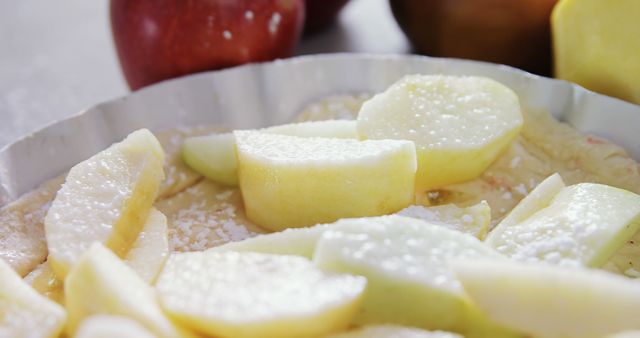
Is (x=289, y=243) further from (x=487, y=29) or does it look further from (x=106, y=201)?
(x=487, y=29)

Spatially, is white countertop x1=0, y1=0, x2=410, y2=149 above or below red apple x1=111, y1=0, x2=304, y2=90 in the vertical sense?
below

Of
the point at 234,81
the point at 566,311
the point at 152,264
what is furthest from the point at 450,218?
the point at 234,81

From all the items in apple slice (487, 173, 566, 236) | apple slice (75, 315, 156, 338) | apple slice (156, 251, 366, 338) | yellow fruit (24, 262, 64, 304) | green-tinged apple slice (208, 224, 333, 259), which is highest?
apple slice (75, 315, 156, 338)

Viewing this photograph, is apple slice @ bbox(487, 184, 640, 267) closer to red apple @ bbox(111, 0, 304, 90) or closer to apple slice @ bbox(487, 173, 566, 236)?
apple slice @ bbox(487, 173, 566, 236)

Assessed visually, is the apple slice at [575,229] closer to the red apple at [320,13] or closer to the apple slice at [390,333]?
the apple slice at [390,333]

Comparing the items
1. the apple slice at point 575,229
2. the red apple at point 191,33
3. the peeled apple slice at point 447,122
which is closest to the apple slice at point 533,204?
the apple slice at point 575,229

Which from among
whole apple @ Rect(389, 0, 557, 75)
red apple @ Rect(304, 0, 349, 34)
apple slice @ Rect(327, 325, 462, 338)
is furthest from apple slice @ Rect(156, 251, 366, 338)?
red apple @ Rect(304, 0, 349, 34)

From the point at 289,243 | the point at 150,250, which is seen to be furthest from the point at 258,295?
the point at 150,250

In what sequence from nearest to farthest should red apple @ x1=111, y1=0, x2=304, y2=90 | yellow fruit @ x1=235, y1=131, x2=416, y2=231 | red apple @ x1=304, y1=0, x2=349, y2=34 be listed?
yellow fruit @ x1=235, y1=131, x2=416, y2=231 < red apple @ x1=111, y1=0, x2=304, y2=90 < red apple @ x1=304, y1=0, x2=349, y2=34

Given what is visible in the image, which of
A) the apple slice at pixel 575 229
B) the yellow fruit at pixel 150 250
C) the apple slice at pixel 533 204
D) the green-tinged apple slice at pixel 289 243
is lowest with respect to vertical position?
the apple slice at pixel 533 204
